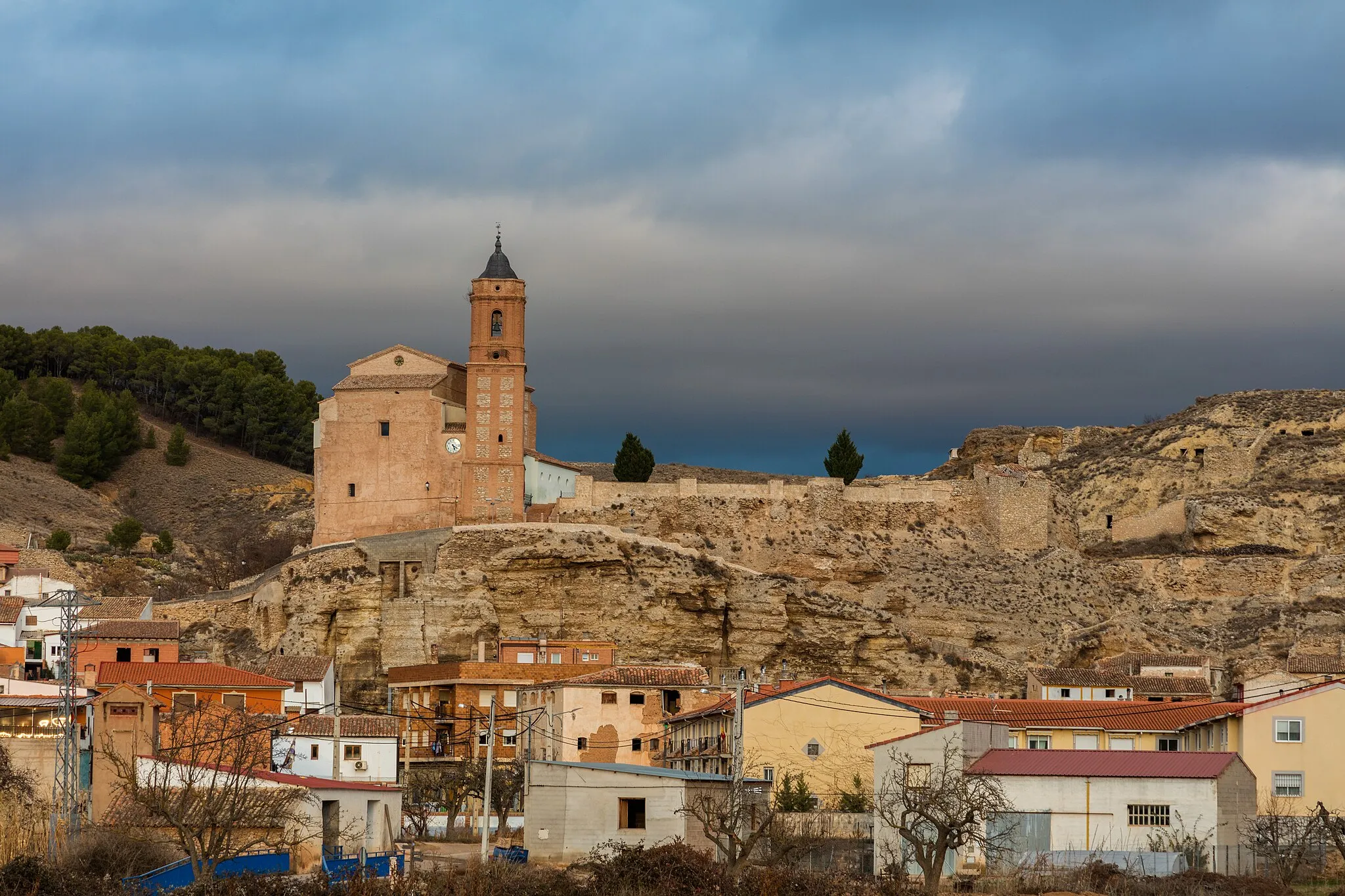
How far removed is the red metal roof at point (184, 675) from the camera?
69250mm

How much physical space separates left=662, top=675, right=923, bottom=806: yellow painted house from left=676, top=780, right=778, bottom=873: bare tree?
700 cm

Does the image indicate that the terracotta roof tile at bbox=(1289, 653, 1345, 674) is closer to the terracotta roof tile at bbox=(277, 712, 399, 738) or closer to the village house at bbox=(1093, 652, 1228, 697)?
the village house at bbox=(1093, 652, 1228, 697)

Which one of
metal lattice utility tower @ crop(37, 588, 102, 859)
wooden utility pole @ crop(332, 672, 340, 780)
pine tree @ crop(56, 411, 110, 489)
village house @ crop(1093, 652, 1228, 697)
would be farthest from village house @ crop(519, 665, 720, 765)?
pine tree @ crop(56, 411, 110, 489)

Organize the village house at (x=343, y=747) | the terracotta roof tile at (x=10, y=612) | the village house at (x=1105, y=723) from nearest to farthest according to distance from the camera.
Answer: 1. the village house at (x=1105, y=723)
2. the village house at (x=343, y=747)
3. the terracotta roof tile at (x=10, y=612)

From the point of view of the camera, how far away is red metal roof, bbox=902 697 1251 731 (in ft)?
204

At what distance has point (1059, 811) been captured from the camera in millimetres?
52344

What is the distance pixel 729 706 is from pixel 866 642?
68.6 ft

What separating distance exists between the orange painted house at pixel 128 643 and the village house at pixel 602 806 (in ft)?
82.6

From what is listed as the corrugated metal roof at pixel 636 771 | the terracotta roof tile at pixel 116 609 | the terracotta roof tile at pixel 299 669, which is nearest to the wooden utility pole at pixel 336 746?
the terracotta roof tile at pixel 299 669

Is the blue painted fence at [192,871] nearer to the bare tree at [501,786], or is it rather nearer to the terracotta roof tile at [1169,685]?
the bare tree at [501,786]

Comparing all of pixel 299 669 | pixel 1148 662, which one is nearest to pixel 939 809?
pixel 1148 662

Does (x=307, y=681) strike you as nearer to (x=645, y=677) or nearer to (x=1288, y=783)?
(x=645, y=677)

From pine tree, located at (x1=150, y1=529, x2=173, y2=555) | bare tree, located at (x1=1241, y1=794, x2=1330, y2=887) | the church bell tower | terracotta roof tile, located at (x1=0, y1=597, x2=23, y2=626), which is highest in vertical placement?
the church bell tower

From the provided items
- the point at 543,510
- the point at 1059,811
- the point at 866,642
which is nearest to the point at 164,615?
the point at 543,510
